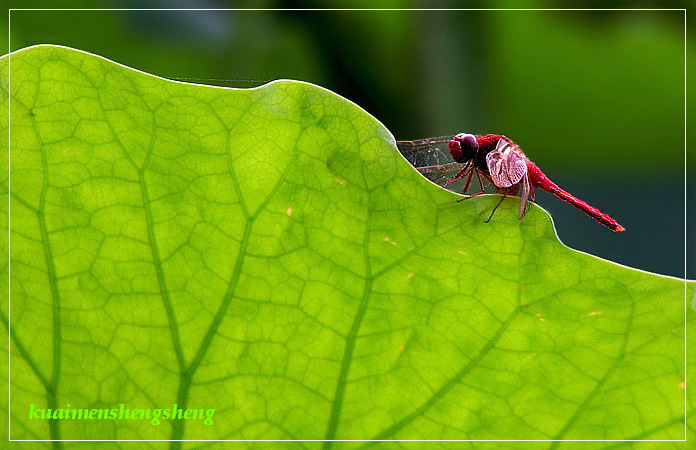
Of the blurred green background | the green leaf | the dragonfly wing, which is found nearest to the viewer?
the green leaf

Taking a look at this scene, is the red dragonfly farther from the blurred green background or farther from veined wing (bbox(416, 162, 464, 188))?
the blurred green background

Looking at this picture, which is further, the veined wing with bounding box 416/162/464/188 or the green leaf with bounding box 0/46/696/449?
the veined wing with bounding box 416/162/464/188

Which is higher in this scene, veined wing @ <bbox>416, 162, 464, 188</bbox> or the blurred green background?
veined wing @ <bbox>416, 162, 464, 188</bbox>

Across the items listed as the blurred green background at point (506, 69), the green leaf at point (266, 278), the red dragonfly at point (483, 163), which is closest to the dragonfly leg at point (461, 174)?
the red dragonfly at point (483, 163)

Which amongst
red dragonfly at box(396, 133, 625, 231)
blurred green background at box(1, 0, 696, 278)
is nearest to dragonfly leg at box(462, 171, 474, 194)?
red dragonfly at box(396, 133, 625, 231)

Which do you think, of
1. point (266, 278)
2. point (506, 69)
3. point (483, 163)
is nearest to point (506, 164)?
point (483, 163)

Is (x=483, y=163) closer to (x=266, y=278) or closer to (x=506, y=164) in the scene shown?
(x=506, y=164)

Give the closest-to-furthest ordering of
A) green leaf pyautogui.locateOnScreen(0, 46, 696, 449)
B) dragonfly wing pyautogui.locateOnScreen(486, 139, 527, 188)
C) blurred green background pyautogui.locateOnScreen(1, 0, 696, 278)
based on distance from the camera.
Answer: green leaf pyautogui.locateOnScreen(0, 46, 696, 449)
dragonfly wing pyautogui.locateOnScreen(486, 139, 527, 188)
blurred green background pyautogui.locateOnScreen(1, 0, 696, 278)

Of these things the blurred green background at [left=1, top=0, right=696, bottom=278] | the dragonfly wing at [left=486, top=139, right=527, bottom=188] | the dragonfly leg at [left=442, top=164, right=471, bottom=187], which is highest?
the dragonfly wing at [left=486, top=139, right=527, bottom=188]
